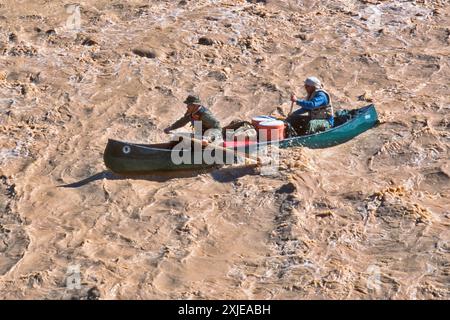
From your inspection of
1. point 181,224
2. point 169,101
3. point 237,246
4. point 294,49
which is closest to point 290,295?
point 237,246

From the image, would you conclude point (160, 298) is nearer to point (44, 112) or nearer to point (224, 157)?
point (224, 157)

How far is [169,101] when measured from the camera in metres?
14.9

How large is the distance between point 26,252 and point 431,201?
4.99 metres

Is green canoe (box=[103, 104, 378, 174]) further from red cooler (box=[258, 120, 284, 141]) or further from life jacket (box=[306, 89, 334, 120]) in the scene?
life jacket (box=[306, 89, 334, 120])

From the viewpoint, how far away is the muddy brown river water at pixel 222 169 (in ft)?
33.9

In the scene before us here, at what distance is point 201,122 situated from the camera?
12.8 metres

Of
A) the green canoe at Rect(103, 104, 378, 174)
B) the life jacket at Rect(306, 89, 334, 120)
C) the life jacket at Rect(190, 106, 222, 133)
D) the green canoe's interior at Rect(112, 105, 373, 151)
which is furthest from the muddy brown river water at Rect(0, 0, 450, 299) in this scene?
the life jacket at Rect(190, 106, 222, 133)

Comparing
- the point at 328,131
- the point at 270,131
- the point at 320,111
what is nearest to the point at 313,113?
the point at 320,111

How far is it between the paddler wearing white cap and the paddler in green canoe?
3.99 ft

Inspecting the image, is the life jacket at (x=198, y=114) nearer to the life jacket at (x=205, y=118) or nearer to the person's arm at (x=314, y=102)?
the life jacket at (x=205, y=118)

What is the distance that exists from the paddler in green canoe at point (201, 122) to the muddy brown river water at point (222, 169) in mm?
643

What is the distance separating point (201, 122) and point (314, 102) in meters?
1.64

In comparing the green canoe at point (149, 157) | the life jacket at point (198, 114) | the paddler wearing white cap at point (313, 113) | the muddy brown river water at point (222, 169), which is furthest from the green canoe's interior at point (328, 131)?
the life jacket at point (198, 114)

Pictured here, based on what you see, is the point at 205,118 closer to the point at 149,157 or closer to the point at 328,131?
the point at 149,157
